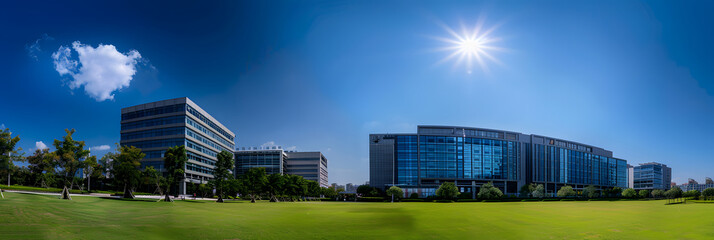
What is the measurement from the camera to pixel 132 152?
59.9m

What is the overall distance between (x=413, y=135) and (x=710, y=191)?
82.7 meters

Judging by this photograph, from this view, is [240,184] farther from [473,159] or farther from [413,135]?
[473,159]

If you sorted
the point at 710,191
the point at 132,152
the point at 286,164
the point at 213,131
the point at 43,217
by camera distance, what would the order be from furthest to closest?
the point at 286,164
the point at 213,131
the point at 710,191
the point at 132,152
the point at 43,217

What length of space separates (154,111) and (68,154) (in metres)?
56.8

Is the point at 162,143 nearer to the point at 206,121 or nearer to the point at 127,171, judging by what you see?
the point at 206,121

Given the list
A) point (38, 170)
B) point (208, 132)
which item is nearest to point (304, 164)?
point (208, 132)

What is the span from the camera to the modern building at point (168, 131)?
9694 centimetres

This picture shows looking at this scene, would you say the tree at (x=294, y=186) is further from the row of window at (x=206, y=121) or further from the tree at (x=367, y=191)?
the row of window at (x=206, y=121)

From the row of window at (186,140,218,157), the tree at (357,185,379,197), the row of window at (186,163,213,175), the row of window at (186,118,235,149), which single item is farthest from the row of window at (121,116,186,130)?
the tree at (357,185,379,197)

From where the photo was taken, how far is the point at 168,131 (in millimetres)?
97750

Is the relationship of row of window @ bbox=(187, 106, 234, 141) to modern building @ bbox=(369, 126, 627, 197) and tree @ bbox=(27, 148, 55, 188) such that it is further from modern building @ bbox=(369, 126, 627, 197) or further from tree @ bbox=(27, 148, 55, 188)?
modern building @ bbox=(369, 126, 627, 197)

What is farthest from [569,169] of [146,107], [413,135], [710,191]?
[146,107]

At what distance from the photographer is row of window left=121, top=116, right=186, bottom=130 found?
97.3 meters

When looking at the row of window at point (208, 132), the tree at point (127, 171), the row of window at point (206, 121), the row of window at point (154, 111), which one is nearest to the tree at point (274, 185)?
the row of window at point (208, 132)
